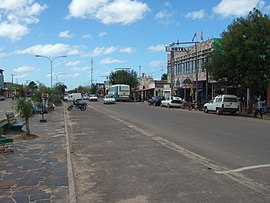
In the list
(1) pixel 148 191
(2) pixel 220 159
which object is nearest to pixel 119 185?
(1) pixel 148 191

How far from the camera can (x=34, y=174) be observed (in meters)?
7.98

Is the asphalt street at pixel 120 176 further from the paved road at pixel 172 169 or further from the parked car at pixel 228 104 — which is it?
the parked car at pixel 228 104

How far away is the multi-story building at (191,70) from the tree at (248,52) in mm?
14685

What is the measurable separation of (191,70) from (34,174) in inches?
2020

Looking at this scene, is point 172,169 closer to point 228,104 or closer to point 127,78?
point 228,104

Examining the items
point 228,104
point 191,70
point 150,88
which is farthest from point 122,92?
point 228,104

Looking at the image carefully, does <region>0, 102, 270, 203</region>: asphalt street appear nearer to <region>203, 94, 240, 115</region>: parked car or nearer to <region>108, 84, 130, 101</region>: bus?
<region>203, 94, 240, 115</region>: parked car

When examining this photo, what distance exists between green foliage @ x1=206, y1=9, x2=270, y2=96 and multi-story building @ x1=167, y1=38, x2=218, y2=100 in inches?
576

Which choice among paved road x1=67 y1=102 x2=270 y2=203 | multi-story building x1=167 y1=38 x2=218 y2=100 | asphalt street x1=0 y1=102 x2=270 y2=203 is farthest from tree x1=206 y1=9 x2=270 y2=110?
asphalt street x1=0 y1=102 x2=270 y2=203

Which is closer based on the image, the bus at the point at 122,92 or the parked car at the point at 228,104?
the parked car at the point at 228,104

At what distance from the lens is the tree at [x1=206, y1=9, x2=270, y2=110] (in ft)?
95.5

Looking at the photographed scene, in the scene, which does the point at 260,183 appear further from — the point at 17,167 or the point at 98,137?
the point at 98,137

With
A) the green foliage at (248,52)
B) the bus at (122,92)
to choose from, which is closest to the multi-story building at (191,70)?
the bus at (122,92)

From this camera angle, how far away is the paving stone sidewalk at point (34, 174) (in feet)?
20.9
